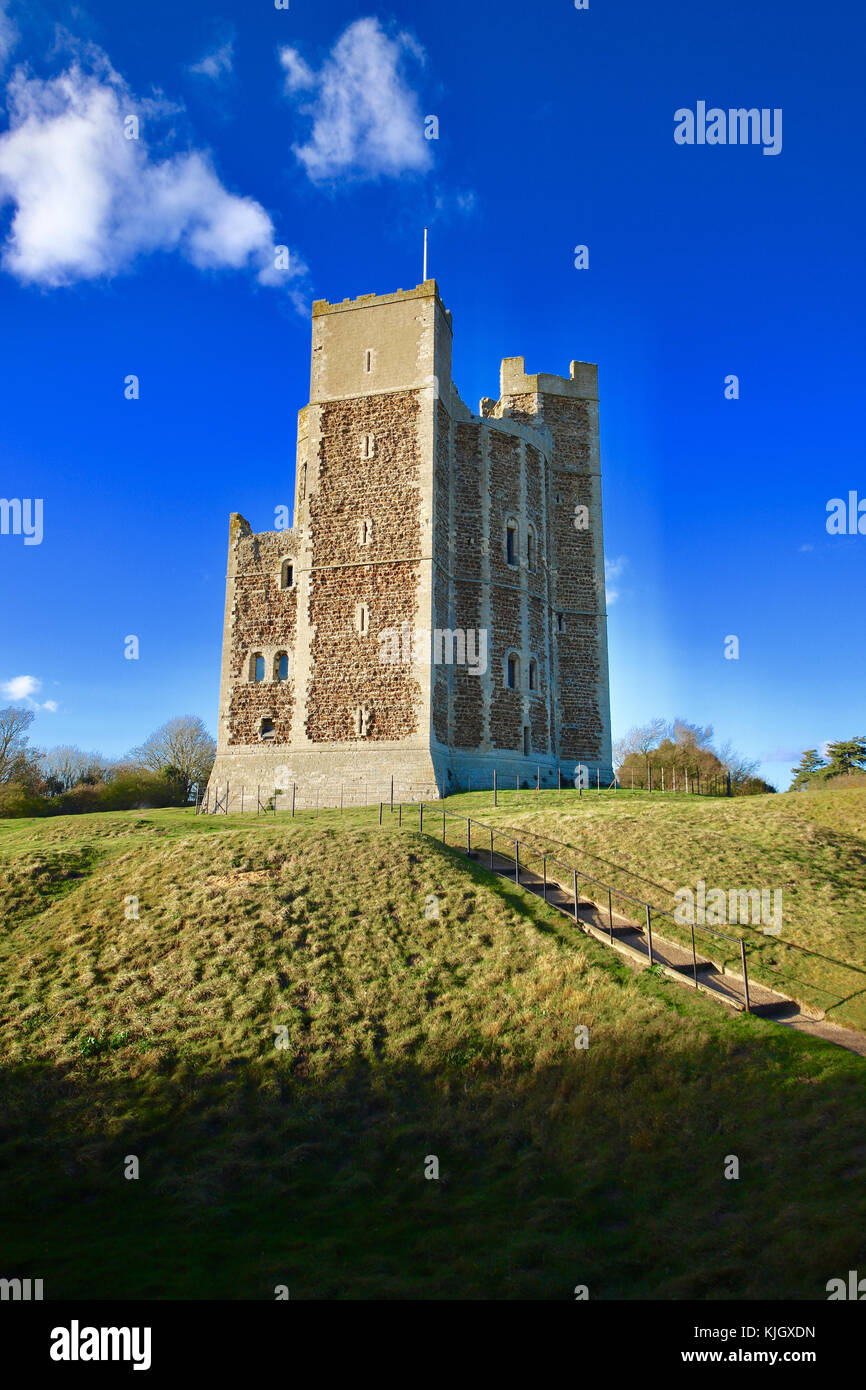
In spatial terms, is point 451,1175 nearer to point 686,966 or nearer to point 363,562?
point 686,966

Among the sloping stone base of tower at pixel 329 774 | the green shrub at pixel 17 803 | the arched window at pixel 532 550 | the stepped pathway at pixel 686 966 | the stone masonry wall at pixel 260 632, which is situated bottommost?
the stepped pathway at pixel 686 966

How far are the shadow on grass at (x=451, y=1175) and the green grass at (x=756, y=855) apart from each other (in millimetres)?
2852

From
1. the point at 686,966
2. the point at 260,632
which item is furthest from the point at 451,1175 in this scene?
the point at 260,632

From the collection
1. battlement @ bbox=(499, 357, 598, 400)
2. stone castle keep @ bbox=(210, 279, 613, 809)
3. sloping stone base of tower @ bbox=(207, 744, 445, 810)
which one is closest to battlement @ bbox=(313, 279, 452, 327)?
stone castle keep @ bbox=(210, 279, 613, 809)

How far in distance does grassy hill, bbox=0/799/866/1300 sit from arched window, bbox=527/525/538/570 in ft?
63.2

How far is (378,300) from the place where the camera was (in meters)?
33.3

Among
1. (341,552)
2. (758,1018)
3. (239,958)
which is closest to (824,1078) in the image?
(758,1018)

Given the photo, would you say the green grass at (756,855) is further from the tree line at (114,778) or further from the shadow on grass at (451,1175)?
the tree line at (114,778)

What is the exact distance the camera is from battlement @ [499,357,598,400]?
39.3 meters

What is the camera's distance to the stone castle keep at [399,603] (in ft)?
100

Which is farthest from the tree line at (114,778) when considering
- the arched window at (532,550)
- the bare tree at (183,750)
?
the arched window at (532,550)

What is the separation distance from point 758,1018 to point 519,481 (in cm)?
2624

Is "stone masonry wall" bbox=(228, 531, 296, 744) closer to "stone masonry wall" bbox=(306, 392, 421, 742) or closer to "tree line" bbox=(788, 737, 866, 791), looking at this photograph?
"stone masonry wall" bbox=(306, 392, 421, 742)

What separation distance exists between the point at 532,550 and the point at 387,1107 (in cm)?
2661
